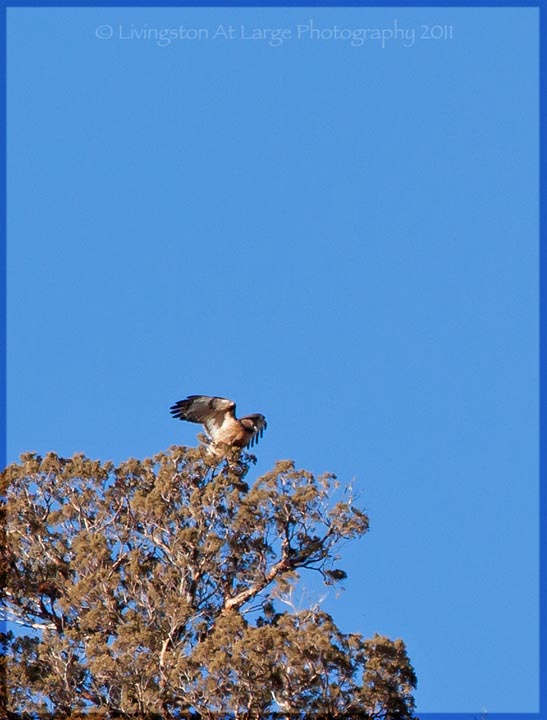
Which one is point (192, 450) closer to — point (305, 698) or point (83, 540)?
point (83, 540)

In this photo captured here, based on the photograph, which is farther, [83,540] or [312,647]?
[83,540]

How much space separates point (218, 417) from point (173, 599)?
3.36 m

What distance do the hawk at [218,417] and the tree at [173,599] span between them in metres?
1.09

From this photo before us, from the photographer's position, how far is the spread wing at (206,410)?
84.0 feet

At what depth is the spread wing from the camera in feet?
84.0

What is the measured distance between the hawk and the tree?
42.8 inches

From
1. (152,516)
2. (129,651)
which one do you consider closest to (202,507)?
(152,516)

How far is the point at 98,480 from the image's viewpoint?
965 inches

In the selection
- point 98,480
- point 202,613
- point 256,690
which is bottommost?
point 256,690

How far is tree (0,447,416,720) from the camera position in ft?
71.7

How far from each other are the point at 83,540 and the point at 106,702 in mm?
2379

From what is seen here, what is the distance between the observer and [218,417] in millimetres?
25656

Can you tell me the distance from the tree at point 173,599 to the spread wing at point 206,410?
1344mm

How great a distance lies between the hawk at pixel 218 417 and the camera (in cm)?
2542
